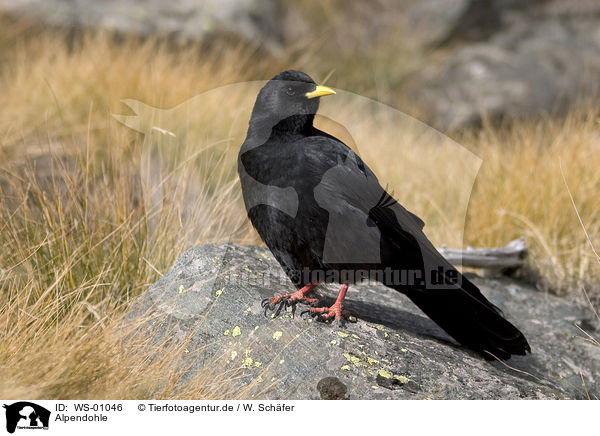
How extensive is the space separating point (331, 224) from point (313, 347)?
0.61 metres

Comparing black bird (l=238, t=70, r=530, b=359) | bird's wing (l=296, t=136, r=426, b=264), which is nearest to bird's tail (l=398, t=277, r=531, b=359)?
black bird (l=238, t=70, r=530, b=359)

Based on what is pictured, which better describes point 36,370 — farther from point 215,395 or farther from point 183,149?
point 183,149

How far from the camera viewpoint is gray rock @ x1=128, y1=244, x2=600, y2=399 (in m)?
2.78

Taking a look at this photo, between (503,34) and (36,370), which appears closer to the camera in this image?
(36,370)

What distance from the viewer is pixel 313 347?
2926mm

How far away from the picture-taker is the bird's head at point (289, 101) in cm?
319

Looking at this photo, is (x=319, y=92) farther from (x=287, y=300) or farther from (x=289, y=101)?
(x=287, y=300)

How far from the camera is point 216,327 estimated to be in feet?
9.93

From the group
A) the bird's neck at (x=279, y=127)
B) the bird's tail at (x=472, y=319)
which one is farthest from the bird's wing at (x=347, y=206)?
the bird's tail at (x=472, y=319)
